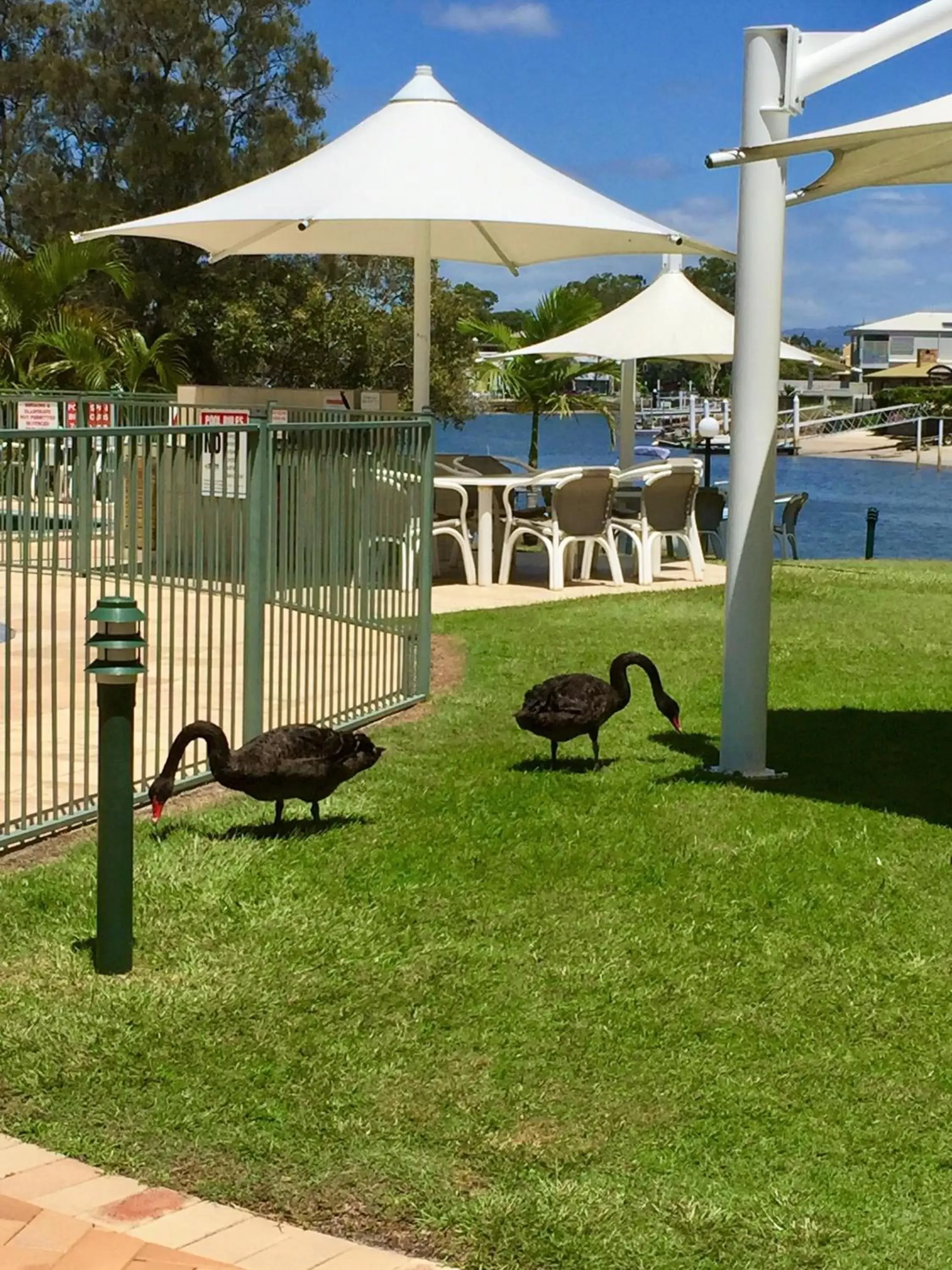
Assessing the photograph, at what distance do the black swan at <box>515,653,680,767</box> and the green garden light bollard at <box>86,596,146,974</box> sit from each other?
9.09ft

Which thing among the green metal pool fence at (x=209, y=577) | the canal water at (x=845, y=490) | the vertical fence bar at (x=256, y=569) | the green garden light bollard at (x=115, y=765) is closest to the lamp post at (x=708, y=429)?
the canal water at (x=845, y=490)

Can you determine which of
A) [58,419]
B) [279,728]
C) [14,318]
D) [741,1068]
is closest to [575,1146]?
[741,1068]

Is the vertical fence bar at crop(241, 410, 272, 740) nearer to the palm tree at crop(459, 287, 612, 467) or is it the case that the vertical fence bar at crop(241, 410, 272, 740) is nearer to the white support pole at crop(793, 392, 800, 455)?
the palm tree at crop(459, 287, 612, 467)

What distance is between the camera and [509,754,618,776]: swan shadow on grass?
7.64 m

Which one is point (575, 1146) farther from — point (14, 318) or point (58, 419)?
point (14, 318)

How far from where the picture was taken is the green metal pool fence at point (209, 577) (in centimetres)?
625

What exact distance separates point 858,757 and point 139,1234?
5.24 m

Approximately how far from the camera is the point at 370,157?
42.5 ft

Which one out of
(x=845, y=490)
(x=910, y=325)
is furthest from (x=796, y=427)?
(x=910, y=325)

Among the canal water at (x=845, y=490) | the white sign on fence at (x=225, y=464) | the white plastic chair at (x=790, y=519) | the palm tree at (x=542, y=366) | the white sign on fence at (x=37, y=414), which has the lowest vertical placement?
the canal water at (x=845, y=490)

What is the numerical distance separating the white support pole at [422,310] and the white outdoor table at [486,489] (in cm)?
77

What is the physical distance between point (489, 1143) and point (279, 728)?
2.72 m

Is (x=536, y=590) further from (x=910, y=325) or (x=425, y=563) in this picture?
(x=910, y=325)

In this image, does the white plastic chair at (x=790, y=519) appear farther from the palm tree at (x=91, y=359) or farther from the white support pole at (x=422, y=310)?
the palm tree at (x=91, y=359)
